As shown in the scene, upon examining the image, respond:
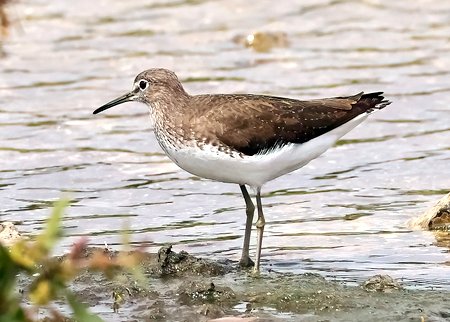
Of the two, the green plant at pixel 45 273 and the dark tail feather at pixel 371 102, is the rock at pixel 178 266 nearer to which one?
the dark tail feather at pixel 371 102

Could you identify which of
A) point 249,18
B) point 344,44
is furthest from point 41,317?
point 249,18

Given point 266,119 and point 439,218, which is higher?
point 266,119

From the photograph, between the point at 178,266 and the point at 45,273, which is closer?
the point at 45,273

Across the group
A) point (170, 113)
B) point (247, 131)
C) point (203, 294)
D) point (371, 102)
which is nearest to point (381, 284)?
point (203, 294)

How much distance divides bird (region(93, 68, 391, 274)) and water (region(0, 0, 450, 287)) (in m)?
0.87

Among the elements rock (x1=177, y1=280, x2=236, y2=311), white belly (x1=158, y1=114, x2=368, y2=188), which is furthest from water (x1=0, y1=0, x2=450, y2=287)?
rock (x1=177, y1=280, x2=236, y2=311)

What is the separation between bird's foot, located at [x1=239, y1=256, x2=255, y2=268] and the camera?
8938mm

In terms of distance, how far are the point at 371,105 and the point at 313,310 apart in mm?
2633

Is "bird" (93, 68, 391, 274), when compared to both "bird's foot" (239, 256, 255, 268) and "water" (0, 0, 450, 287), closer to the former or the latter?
"bird's foot" (239, 256, 255, 268)

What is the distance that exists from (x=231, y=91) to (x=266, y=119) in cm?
627

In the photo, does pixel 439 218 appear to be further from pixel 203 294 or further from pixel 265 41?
pixel 265 41

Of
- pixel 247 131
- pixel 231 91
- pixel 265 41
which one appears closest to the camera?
pixel 247 131

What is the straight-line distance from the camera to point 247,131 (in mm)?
8867

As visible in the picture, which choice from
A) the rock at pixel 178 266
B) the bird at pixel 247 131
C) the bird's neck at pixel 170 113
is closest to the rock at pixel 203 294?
the rock at pixel 178 266
